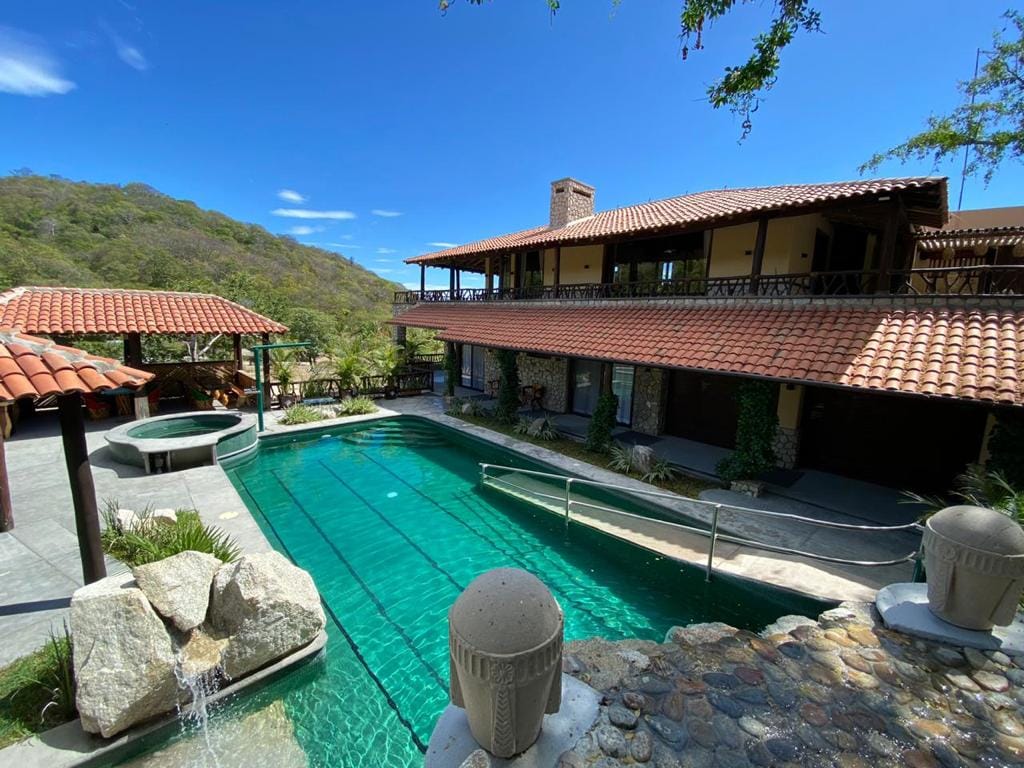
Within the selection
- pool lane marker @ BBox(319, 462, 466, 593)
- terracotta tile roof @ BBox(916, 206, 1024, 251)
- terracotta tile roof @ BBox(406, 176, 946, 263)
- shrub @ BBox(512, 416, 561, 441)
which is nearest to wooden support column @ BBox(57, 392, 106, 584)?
pool lane marker @ BBox(319, 462, 466, 593)

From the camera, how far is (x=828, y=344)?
29.7 feet

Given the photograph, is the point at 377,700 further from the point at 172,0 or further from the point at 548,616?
the point at 172,0

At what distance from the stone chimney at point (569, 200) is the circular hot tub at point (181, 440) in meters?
15.7

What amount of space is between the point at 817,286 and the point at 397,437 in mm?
14288

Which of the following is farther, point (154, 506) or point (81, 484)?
point (154, 506)

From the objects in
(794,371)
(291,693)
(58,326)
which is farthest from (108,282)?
(794,371)

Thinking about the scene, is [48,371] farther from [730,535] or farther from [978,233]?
[978,233]

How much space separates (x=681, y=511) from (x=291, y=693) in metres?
7.55

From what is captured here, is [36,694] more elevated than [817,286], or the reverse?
[817,286]

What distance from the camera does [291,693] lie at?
5203mm

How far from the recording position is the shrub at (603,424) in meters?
13.0

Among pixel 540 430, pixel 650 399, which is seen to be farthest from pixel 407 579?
pixel 650 399

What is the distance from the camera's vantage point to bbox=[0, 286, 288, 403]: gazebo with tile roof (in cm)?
1448

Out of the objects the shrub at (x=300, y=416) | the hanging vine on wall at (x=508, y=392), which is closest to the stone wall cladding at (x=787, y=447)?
the hanging vine on wall at (x=508, y=392)
